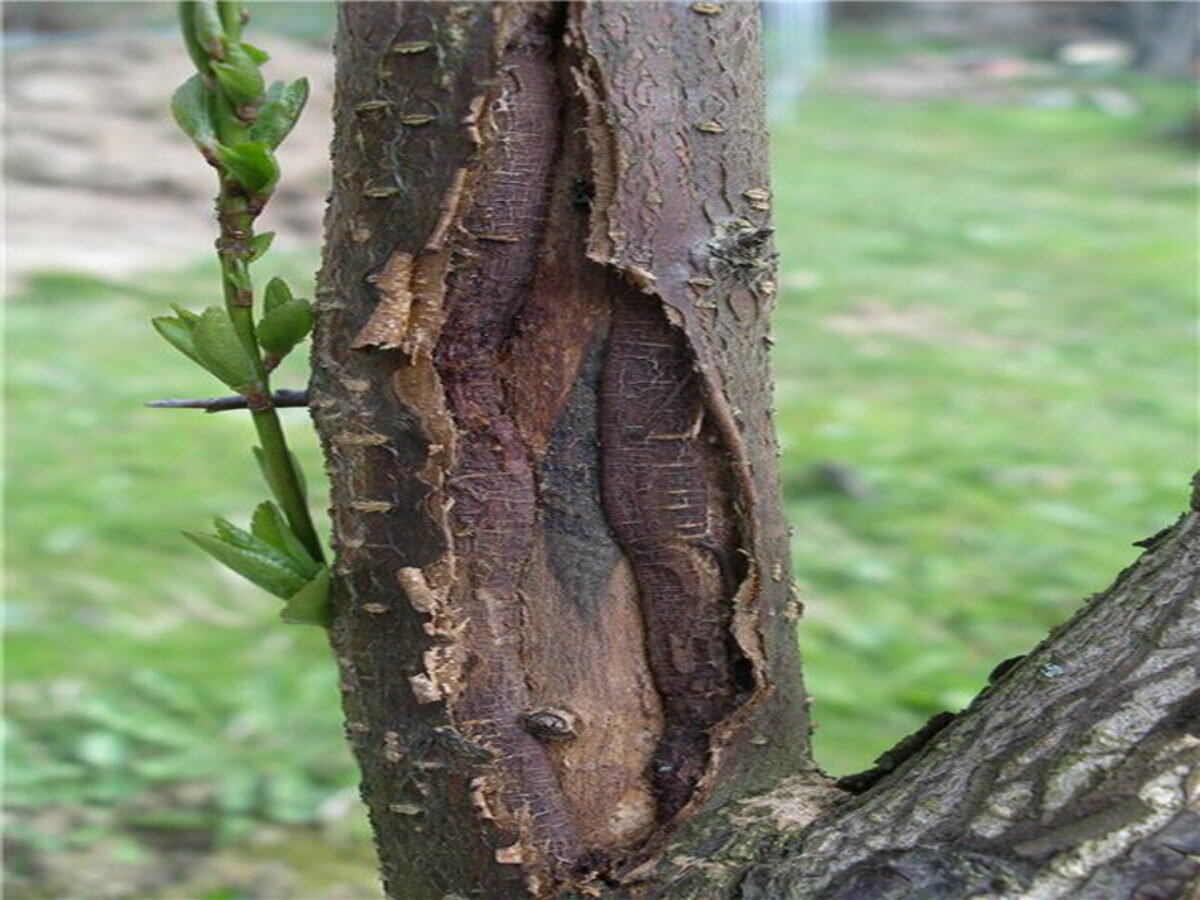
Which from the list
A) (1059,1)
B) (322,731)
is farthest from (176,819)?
(1059,1)

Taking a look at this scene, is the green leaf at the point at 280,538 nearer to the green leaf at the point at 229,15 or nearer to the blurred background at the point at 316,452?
the green leaf at the point at 229,15

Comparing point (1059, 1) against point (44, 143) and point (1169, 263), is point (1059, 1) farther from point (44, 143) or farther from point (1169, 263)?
point (44, 143)

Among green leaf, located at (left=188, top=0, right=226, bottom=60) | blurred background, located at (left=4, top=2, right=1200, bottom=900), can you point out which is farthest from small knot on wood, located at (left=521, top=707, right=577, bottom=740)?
blurred background, located at (left=4, top=2, right=1200, bottom=900)

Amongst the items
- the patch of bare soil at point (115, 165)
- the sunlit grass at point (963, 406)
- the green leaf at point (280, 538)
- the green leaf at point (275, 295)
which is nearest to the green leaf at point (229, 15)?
the green leaf at point (275, 295)

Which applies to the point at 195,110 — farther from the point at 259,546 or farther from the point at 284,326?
the point at 259,546

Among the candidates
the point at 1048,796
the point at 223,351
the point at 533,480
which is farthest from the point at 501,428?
the point at 1048,796

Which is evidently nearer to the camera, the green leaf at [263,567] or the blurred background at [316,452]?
the green leaf at [263,567]
